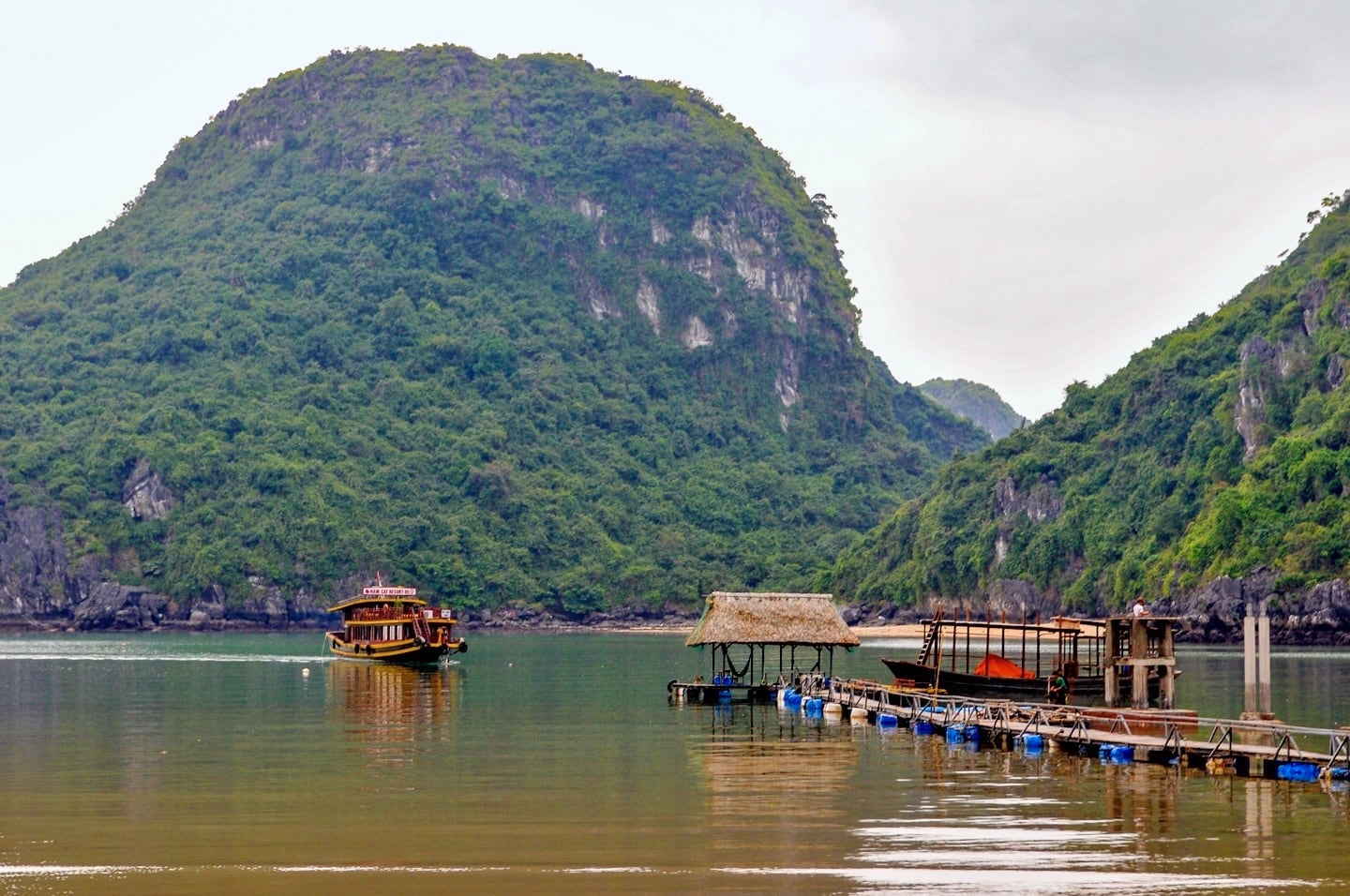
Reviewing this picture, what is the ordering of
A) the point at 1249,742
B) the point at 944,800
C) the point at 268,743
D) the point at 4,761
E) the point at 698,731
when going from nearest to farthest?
the point at 944,800 → the point at 1249,742 → the point at 4,761 → the point at 268,743 → the point at 698,731

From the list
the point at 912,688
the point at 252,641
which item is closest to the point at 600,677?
the point at 912,688

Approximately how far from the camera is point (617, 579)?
196m

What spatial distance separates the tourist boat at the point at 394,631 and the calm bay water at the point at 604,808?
35.2 m

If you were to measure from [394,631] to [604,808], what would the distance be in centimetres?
7296

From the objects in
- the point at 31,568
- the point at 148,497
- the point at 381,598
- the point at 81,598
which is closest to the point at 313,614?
the point at 148,497

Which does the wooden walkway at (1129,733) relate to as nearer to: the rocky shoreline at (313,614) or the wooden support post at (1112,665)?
the wooden support post at (1112,665)

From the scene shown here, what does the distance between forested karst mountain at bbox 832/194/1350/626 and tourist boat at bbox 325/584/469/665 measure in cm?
5443

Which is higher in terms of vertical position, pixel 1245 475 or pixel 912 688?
pixel 1245 475

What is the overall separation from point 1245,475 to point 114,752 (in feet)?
352

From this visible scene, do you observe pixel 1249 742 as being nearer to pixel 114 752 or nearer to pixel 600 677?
pixel 114 752

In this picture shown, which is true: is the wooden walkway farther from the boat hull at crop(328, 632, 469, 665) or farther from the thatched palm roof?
the boat hull at crop(328, 632, 469, 665)

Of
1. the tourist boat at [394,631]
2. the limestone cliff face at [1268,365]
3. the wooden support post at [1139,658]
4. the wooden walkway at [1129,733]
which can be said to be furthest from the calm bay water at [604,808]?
the limestone cliff face at [1268,365]

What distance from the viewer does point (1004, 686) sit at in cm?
6159

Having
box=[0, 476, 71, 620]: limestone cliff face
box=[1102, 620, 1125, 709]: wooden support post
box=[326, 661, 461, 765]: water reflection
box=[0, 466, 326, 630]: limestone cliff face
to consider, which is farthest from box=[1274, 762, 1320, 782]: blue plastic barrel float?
box=[0, 476, 71, 620]: limestone cliff face
